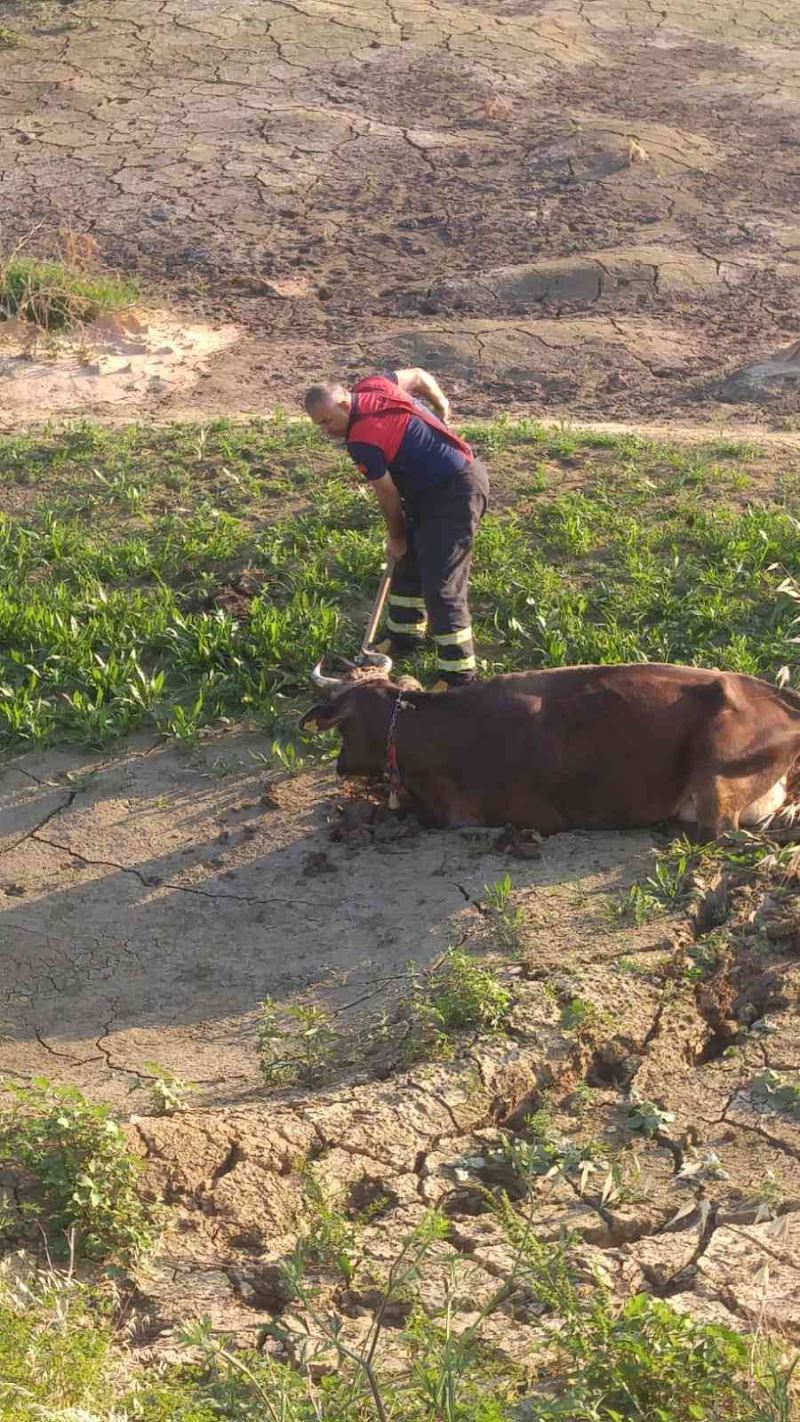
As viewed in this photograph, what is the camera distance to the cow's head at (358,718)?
22.3ft

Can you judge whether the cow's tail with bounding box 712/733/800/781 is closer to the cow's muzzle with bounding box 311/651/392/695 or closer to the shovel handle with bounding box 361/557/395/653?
the cow's muzzle with bounding box 311/651/392/695

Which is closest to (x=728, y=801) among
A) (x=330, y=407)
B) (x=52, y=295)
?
(x=330, y=407)

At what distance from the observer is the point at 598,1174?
468cm

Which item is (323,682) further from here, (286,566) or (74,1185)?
(74,1185)

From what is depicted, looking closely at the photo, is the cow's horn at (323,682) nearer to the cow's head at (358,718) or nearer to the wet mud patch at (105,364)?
the cow's head at (358,718)

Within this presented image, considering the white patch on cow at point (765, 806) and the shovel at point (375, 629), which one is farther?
the shovel at point (375, 629)

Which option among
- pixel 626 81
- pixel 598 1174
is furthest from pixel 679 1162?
pixel 626 81

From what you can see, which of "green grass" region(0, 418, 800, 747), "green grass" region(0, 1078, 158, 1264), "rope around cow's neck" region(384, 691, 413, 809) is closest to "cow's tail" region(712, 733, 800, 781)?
"green grass" region(0, 418, 800, 747)

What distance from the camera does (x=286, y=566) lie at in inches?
329

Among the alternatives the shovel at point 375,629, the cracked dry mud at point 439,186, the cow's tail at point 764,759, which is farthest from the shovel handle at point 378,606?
the cracked dry mud at point 439,186

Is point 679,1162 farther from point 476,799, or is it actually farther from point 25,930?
point 25,930

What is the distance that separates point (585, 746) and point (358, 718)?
3.24 feet

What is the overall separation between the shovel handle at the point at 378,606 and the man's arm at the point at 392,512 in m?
0.07

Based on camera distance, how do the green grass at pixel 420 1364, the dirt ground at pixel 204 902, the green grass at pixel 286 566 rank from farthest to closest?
the green grass at pixel 286 566 → the dirt ground at pixel 204 902 → the green grass at pixel 420 1364
